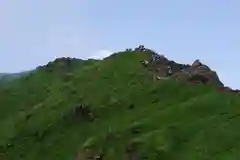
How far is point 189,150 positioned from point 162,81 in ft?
50.6

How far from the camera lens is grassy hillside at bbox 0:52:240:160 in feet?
181

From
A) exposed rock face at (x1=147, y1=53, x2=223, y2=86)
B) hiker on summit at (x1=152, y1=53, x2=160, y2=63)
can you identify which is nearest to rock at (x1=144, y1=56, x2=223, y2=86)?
exposed rock face at (x1=147, y1=53, x2=223, y2=86)

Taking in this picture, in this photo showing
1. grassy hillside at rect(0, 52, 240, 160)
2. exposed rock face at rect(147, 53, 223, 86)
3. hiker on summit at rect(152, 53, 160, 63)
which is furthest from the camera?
hiker on summit at rect(152, 53, 160, 63)

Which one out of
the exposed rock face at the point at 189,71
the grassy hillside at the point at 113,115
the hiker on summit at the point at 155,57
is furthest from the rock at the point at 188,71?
Answer: the grassy hillside at the point at 113,115

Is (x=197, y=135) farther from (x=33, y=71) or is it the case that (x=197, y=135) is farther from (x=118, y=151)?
(x=33, y=71)

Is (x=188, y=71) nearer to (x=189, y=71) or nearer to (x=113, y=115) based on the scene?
(x=189, y=71)

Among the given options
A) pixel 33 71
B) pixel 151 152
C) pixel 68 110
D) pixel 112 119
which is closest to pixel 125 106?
pixel 112 119

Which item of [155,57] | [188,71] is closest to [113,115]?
[188,71]

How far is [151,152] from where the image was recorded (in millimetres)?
55031

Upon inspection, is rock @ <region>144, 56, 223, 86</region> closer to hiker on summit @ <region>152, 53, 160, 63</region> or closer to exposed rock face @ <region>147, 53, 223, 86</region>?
exposed rock face @ <region>147, 53, 223, 86</region>

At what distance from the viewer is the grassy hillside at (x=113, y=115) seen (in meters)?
55.2

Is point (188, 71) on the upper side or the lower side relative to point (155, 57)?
lower

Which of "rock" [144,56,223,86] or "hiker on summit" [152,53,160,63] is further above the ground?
"hiker on summit" [152,53,160,63]

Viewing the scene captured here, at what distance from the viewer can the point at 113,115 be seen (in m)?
64.9
